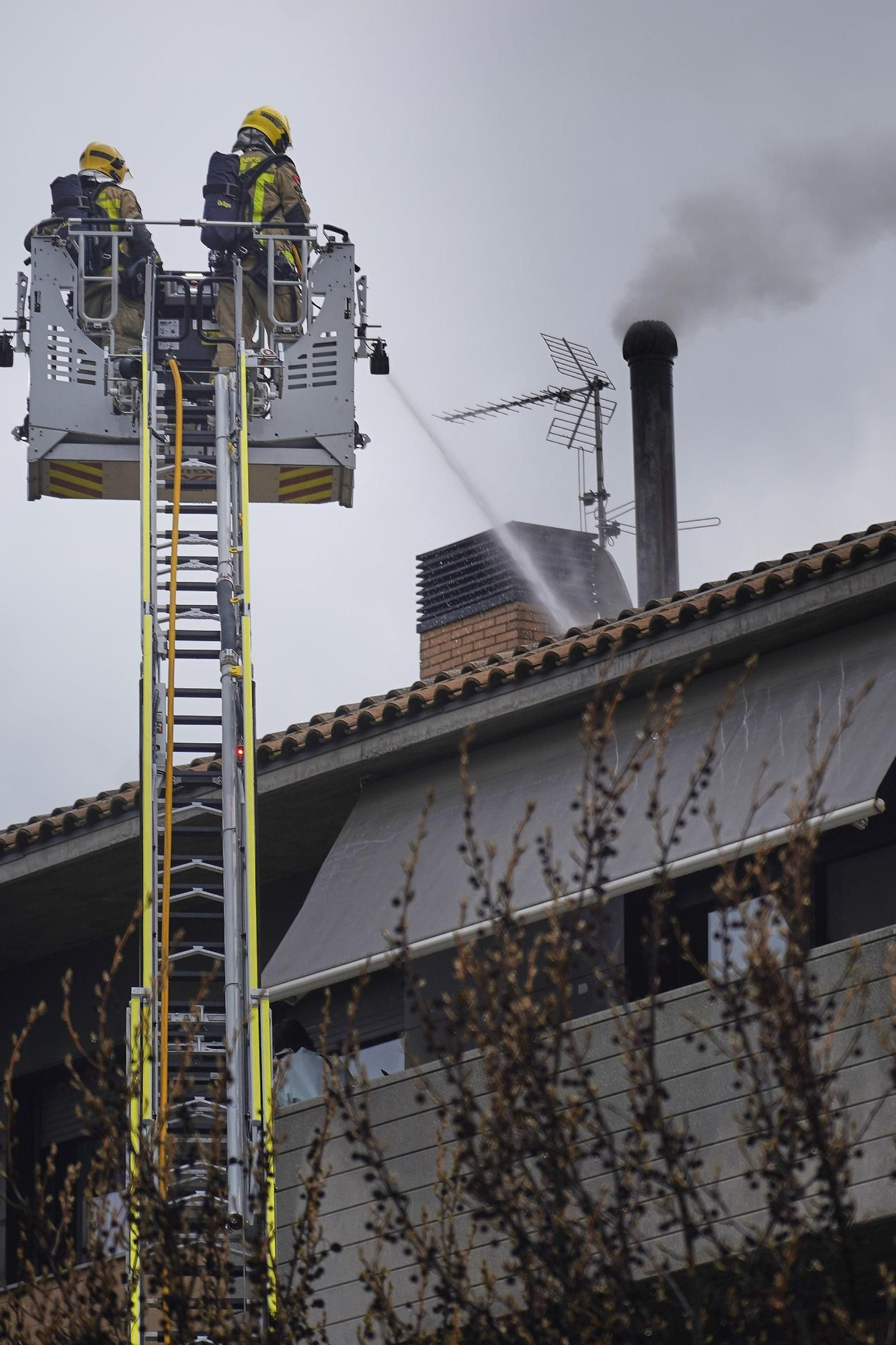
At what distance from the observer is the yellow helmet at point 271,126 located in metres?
14.7

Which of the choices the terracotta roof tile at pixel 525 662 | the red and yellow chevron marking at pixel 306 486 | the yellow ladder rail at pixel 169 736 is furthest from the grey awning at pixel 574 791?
the red and yellow chevron marking at pixel 306 486

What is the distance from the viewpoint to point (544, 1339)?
7.05 m

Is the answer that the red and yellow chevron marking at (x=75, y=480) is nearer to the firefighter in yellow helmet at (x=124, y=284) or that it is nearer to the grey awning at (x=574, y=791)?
the firefighter in yellow helmet at (x=124, y=284)

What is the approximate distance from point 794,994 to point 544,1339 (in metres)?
1.26

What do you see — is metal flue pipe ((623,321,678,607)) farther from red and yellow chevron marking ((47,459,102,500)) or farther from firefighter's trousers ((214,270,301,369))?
red and yellow chevron marking ((47,459,102,500))

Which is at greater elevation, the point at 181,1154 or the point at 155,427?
the point at 155,427

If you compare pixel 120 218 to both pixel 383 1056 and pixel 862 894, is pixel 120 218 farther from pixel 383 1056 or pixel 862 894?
pixel 862 894

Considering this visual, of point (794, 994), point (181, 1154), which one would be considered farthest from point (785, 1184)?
point (181, 1154)

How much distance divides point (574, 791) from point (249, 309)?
13.0ft

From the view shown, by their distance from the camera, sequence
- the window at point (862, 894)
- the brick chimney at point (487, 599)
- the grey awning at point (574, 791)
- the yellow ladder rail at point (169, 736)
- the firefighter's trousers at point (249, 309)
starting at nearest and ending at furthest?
the yellow ladder rail at point (169, 736) < the grey awning at point (574, 791) < the window at point (862, 894) < the firefighter's trousers at point (249, 309) < the brick chimney at point (487, 599)

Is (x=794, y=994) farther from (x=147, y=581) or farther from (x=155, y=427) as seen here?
(x=155, y=427)

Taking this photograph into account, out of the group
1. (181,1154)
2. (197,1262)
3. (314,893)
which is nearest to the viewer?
(197,1262)

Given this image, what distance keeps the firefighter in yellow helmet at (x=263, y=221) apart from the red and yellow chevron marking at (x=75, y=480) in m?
0.99

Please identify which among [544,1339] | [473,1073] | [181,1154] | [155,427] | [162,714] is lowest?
[544,1339]
